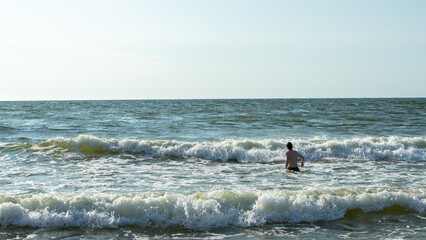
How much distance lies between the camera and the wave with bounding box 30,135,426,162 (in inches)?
601

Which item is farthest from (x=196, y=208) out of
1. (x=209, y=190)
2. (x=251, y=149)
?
(x=251, y=149)

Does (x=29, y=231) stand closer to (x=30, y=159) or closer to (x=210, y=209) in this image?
(x=210, y=209)

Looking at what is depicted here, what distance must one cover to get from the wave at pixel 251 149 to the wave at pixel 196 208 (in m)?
6.88

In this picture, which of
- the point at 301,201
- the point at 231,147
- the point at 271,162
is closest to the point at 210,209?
the point at 301,201

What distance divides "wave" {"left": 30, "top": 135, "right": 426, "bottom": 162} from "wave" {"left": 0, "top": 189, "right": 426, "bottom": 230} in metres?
6.88

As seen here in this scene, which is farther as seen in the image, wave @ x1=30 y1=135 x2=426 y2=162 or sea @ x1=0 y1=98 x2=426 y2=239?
wave @ x1=30 y1=135 x2=426 y2=162

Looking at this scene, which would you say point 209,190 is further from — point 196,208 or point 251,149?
point 251,149

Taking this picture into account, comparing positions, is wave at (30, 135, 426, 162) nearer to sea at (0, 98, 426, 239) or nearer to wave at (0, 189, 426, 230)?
sea at (0, 98, 426, 239)

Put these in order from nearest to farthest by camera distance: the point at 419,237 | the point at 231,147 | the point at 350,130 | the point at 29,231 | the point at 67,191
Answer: the point at 419,237 < the point at 29,231 < the point at 67,191 < the point at 231,147 < the point at 350,130

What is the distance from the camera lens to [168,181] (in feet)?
34.7

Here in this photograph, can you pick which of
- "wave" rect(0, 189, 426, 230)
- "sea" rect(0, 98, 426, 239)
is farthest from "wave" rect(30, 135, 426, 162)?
"wave" rect(0, 189, 426, 230)

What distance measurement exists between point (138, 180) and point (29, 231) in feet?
13.5

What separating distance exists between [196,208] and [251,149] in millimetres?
8382

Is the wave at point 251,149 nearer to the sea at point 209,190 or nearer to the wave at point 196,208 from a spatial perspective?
the sea at point 209,190
